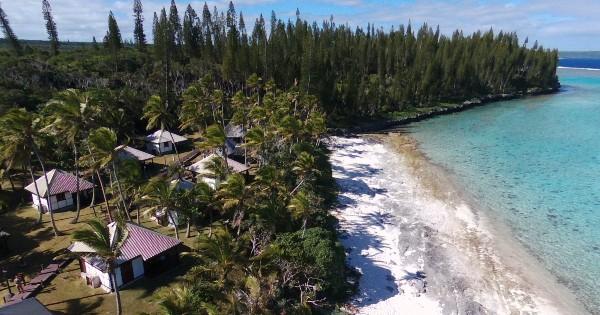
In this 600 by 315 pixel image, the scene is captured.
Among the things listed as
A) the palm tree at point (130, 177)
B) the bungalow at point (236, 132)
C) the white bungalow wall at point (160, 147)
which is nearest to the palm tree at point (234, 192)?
the palm tree at point (130, 177)

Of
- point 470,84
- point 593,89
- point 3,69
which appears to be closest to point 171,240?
point 3,69

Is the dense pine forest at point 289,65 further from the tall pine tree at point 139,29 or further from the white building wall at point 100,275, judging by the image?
the white building wall at point 100,275

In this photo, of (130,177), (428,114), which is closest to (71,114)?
(130,177)

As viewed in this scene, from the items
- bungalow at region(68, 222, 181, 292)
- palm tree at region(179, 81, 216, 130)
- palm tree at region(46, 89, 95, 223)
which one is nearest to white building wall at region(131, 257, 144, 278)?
bungalow at region(68, 222, 181, 292)

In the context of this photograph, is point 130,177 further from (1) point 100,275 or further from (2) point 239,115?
(2) point 239,115

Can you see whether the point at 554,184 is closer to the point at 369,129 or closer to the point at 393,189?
the point at 393,189

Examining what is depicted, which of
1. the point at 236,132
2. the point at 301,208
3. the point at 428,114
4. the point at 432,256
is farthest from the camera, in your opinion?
the point at 428,114
